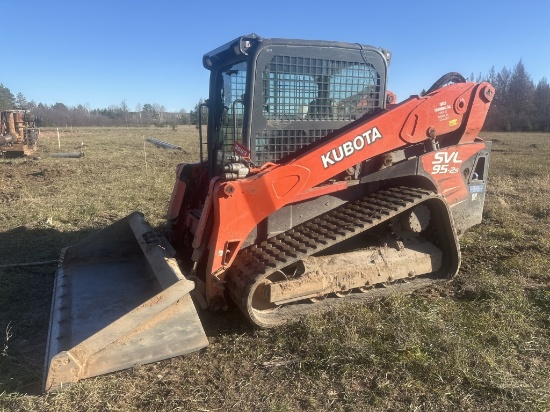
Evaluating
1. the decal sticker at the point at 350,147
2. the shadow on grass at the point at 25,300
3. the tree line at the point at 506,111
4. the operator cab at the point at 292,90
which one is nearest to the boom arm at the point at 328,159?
the decal sticker at the point at 350,147

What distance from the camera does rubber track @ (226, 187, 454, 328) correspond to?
3.99m

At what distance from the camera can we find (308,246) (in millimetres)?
4188

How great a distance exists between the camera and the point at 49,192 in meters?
11.1

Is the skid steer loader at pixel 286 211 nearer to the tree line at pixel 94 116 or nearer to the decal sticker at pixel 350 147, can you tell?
the decal sticker at pixel 350 147

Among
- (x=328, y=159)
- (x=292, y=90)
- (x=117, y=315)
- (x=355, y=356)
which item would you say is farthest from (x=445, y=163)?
(x=117, y=315)

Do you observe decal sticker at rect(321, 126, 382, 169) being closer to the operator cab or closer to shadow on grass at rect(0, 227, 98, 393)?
the operator cab

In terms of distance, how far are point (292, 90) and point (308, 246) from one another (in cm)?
148

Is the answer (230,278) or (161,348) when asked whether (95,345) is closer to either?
(161,348)

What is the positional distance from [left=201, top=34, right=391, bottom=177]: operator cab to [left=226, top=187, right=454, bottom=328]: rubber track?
2.50 ft

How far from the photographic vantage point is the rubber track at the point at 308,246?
3990 millimetres

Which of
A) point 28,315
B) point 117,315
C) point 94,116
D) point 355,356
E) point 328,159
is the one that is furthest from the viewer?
point 94,116

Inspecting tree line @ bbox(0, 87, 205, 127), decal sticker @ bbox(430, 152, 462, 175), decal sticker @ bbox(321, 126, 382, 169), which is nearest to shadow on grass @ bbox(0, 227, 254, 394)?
decal sticker @ bbox(321, 126, 382, 169)

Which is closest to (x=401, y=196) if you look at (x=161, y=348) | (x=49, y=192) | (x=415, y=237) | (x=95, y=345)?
(x=415, y=237)

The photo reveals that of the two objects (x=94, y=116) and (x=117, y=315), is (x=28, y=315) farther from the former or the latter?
(x=94, y=116)
